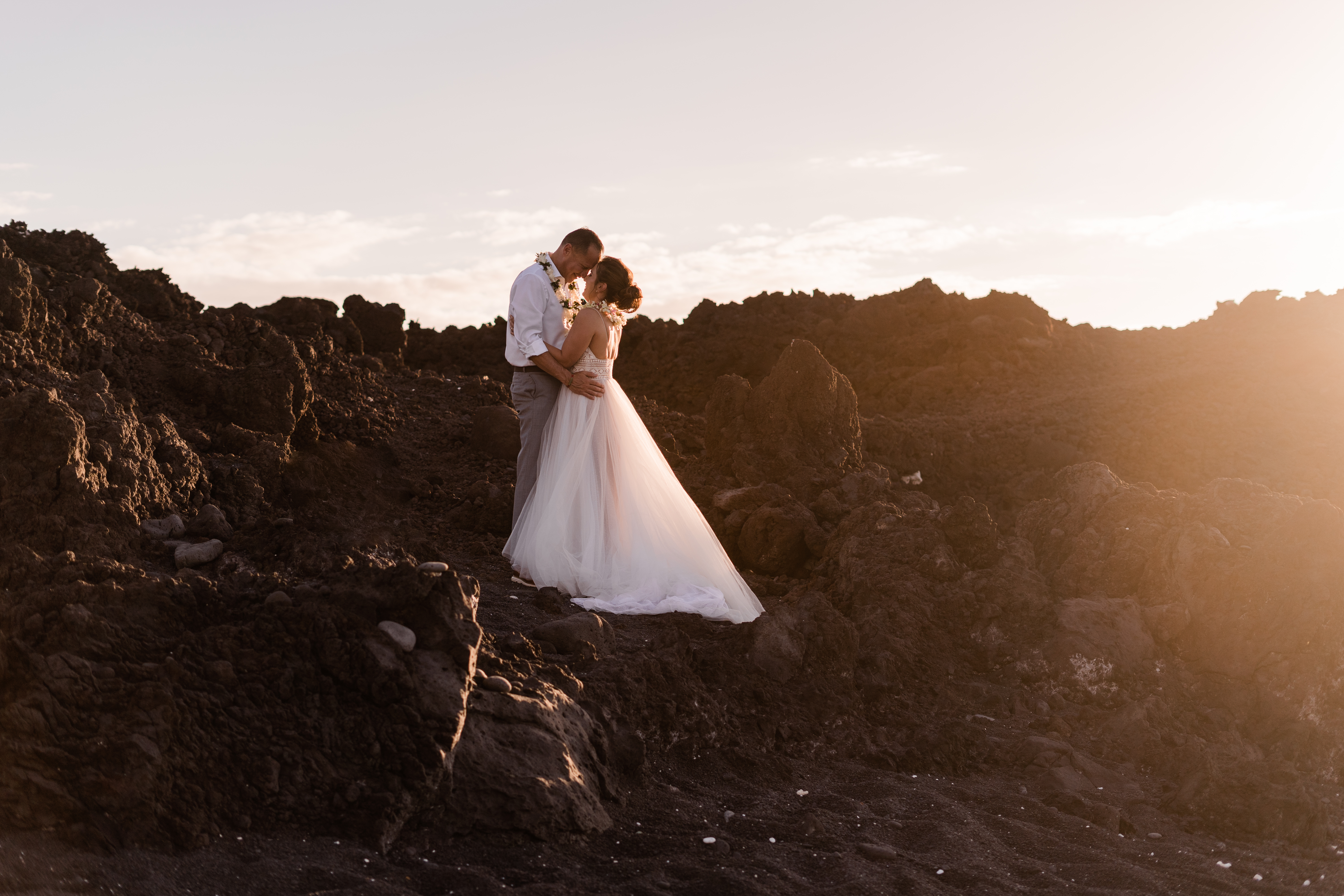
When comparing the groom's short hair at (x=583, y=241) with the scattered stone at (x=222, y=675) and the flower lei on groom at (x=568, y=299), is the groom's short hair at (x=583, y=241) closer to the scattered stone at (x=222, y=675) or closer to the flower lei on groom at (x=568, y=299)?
the flower lei on groom at (x=568, y=299)

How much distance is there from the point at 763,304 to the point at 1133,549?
1354cm

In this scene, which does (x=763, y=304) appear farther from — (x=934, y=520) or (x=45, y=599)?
(x=45, y=599)

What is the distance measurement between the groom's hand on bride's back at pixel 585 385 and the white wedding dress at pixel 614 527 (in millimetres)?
33

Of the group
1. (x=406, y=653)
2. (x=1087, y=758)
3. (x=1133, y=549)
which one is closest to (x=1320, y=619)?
(x=1133, y=549)

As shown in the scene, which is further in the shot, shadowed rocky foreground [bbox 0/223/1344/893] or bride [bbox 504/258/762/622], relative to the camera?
bride [bbox 504/258/762/622]

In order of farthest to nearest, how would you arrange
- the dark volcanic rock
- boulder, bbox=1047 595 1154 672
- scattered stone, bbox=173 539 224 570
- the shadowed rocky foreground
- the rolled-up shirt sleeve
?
the dark volcanic rock → the rolled-up shirt sleeve → boulder, bbox=1047 595 1154 672 → scattered stone, bbox=173 539 224 570 → the shadowed rocky foreground

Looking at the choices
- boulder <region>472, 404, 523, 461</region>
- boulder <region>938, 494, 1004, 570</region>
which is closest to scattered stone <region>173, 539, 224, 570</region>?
boulder <region>472, 404, 523, 461</region>

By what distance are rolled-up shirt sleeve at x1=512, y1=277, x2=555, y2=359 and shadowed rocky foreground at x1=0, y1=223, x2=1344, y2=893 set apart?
1503mm

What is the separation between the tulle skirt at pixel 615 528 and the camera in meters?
7.23

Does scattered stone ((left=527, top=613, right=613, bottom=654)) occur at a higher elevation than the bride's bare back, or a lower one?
lower

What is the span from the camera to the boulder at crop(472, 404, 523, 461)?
409 inches

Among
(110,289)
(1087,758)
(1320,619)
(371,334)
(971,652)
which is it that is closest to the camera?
(1087,758)

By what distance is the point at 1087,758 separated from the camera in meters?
6.00

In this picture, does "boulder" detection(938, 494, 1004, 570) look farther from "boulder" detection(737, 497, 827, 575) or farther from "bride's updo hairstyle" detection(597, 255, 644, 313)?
"bride's updo hairstyle" detection(597, 255, 644, 313)
